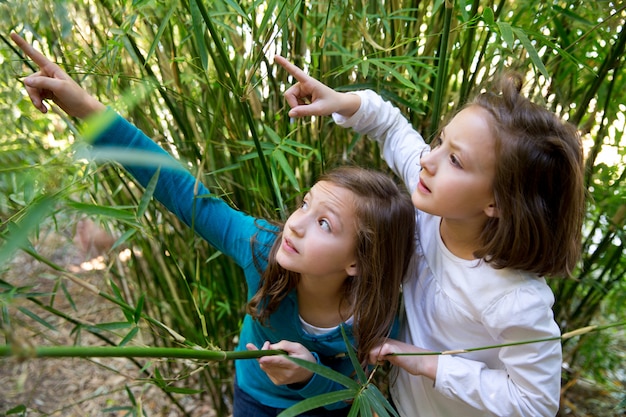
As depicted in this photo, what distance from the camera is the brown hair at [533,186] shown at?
786 mm

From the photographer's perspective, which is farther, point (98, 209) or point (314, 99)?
point (314, 99)

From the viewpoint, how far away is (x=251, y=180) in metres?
1.15

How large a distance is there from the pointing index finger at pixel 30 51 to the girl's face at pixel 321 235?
41 centimetres

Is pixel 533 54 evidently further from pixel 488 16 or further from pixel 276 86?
pixel 276 86

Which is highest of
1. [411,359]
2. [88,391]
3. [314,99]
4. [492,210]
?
[314,99]

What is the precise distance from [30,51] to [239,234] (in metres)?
0.41

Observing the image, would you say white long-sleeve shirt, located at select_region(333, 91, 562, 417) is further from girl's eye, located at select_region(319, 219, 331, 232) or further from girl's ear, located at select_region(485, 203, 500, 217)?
girl's eye, located at select_region(319, 219, 331, 232)

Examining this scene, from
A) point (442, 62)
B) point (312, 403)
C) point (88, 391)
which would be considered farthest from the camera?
point (88, 391)

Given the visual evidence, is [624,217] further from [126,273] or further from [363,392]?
[126,273]

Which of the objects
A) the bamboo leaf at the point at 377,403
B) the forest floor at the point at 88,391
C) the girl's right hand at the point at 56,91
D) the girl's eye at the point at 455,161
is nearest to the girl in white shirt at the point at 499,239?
the girl's eye at the point at 455,161

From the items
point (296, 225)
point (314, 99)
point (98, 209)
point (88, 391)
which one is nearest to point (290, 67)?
point (314, 99)

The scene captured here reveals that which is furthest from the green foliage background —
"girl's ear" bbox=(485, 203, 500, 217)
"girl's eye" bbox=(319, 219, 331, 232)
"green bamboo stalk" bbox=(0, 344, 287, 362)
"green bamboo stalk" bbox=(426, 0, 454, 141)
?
"green bamboo stalk" bbox=(0, 344, 287, 362)

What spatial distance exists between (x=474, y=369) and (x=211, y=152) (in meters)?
0.67

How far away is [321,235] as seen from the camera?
2.84 ft
